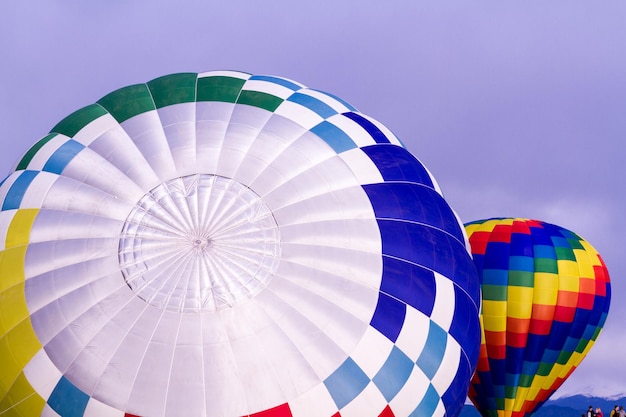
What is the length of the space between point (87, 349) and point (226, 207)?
2167mm

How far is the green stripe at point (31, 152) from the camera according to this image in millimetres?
11695

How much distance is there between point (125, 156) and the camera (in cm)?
1073

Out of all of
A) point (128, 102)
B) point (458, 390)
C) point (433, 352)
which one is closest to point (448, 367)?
point (433, 352)

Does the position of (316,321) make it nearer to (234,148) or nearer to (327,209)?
(327,209)

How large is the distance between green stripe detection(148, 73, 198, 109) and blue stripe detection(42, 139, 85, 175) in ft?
3.71

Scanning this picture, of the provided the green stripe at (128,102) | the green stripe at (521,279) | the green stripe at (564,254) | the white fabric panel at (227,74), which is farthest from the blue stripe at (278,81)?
the green stripe at (564,254)

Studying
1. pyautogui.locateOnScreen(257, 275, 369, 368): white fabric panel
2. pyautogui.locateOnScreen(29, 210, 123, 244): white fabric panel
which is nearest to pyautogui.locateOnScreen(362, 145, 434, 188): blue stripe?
pyautogui.locateOnScreen(257, 275, 369, 368): white fabric panel

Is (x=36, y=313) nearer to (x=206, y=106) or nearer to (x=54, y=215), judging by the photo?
(x=54, y=215)

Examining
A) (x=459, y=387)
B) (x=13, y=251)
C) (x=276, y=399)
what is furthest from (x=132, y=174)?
(x=459, y=387)

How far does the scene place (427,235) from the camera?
36.8 feet

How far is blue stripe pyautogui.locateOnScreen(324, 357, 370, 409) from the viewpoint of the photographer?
9781mm

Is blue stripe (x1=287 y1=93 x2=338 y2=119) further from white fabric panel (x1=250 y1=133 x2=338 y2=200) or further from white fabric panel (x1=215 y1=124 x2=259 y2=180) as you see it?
white fabric panel (x1=215 y1=124 x2=259 y2=180)

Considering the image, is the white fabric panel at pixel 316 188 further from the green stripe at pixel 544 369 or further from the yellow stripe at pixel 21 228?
the green stripe at pixel 544 369

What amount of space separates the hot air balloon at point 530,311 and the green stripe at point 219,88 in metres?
8.68
